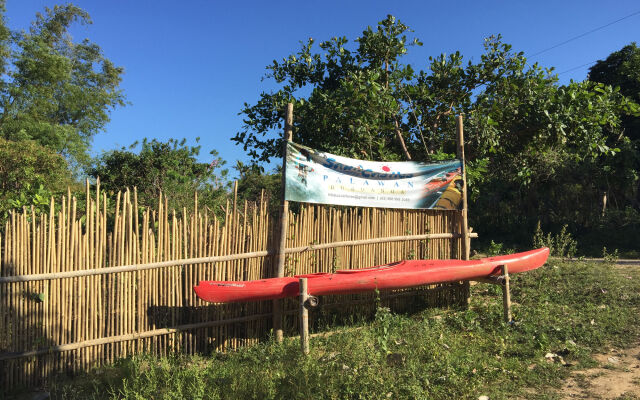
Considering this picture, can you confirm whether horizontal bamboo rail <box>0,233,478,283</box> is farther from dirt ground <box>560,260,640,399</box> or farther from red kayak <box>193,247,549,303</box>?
dirt ground <box>560,260,640,399</box>

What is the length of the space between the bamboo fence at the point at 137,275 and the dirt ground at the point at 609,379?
8.46ft

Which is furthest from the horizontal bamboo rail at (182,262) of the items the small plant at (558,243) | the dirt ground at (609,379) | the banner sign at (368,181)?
the small plant at (558,243)

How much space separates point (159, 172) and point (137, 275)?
8.60 meters

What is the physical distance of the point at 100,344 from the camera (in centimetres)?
448

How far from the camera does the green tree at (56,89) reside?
2002cm

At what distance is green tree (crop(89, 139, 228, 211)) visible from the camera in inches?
480

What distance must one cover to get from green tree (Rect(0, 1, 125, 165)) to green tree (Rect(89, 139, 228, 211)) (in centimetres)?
633

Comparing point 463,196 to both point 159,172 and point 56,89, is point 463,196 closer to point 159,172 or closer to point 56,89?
point 159,172

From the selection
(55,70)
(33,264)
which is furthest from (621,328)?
(55,70)

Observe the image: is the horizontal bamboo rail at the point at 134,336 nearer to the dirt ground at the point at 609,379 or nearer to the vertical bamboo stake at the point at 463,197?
the vertical bamboo stake at the point at 463,197

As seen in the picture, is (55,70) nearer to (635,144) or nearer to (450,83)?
(450,83)

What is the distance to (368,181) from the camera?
227 inches

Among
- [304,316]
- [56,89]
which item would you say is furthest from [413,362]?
[56,89]

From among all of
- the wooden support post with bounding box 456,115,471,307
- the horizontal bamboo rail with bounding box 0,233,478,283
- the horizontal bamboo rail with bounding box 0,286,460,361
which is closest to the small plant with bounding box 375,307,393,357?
the horizontal bamboo rail with bounding box 0,286,460,361
